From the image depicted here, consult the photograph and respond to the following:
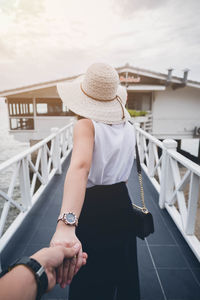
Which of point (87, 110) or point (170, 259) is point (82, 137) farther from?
point (170, 259)

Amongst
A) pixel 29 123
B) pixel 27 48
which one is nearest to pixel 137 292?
pixel 29 123

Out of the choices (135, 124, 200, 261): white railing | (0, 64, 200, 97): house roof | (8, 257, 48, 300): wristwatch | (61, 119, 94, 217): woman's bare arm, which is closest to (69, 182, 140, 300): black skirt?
(61, 119, 94, 217): woman's bare arm

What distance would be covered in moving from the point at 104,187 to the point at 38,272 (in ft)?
2.22

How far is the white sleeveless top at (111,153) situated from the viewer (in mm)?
1006

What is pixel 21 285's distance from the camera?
0.46 metres

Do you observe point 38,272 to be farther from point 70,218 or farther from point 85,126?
point 85,126

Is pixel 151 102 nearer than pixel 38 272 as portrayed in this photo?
No

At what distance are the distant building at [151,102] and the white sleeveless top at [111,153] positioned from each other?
12.4 metres

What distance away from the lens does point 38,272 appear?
1.68 ft

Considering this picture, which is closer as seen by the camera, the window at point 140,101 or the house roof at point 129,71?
the house roof at point 129,71

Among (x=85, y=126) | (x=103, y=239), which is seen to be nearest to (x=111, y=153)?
(x=85, y=126)

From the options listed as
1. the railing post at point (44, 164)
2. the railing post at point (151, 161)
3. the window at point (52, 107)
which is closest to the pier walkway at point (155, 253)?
the railing post at point (44, 164)

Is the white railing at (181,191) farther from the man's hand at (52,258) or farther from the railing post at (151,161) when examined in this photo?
the man's hand at (52,258)

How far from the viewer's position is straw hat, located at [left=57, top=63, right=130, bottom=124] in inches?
40.5
